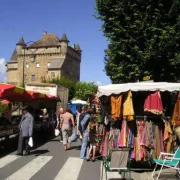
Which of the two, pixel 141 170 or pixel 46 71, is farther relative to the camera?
pixel 46 71

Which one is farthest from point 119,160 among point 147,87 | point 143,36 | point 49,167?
point 143,36

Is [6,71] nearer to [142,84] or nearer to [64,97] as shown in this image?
[64,97]

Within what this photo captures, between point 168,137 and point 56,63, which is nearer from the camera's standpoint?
point 168,137

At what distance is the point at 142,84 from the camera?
968cm

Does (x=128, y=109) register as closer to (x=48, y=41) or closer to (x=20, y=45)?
(x=48, y=41)

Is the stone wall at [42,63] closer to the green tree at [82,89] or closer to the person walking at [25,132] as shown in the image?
the green tree at [82,89]

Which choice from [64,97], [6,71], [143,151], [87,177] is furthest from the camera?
[6,71]

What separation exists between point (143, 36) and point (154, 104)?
347 inches

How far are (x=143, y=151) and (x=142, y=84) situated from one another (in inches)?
70.5

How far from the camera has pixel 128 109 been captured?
952cm

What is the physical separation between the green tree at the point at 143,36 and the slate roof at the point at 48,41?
86.7 metres

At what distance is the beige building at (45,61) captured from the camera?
10091 centimetres

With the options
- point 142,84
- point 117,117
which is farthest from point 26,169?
point 142,84

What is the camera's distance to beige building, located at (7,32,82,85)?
101 metres
